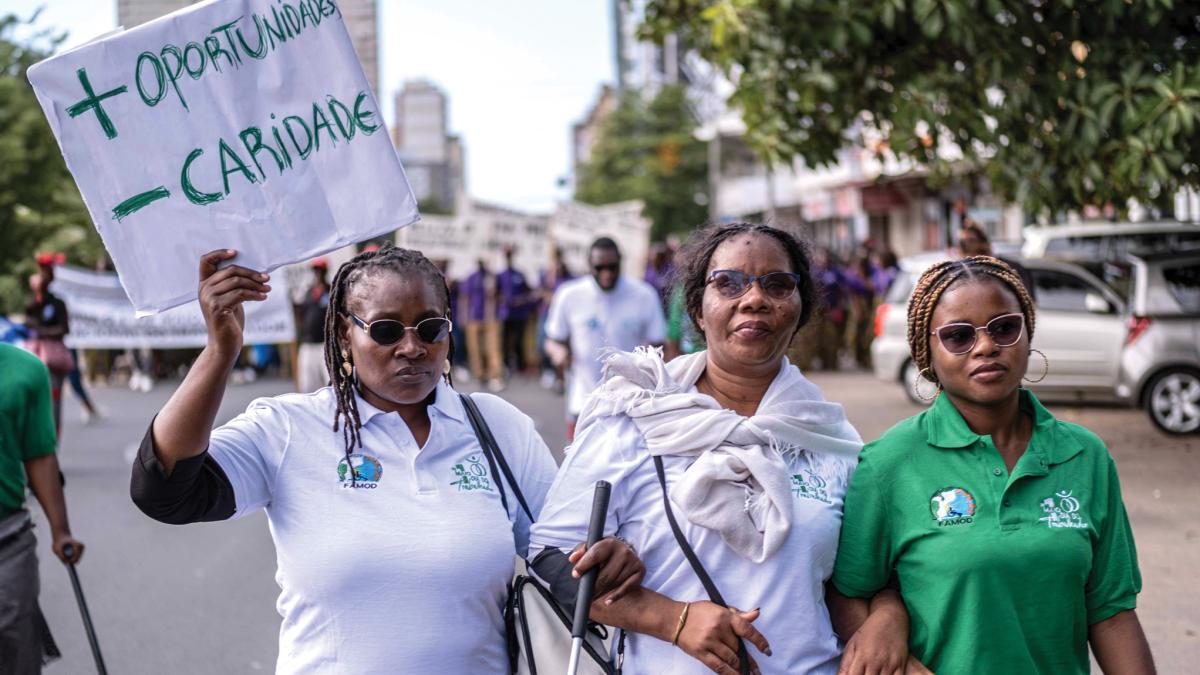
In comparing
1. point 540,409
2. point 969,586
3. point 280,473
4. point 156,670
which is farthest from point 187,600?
point 540,409

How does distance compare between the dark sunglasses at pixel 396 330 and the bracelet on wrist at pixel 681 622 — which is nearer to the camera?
the bracelet on wrist at pixel 681 622

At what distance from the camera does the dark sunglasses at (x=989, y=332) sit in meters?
2.79

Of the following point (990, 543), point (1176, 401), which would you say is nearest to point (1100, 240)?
point (1176, 401)

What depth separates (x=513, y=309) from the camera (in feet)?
69.1

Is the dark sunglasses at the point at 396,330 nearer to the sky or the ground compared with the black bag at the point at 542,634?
nearer to the sky

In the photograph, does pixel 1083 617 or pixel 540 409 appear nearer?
pixel 1083 617

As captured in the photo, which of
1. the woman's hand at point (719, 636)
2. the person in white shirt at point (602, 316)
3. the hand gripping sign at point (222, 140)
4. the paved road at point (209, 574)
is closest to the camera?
the woman's hand at point (719, 636)

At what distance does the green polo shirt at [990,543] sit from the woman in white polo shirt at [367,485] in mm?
553

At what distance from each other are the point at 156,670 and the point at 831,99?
Answer: 6546 millimetres

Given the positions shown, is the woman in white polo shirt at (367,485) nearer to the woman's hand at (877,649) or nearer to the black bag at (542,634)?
the black bag at (542,634)

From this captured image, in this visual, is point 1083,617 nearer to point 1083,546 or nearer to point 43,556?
point 1083,546

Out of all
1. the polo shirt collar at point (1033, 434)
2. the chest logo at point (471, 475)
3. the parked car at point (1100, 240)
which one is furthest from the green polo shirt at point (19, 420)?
the parked car at point (1100, 240)

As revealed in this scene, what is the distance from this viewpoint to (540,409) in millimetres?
15992

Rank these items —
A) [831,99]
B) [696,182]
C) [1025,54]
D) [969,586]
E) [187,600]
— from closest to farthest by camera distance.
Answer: [969,586] → [187,600] → [1025,54] → [831,99] → [696,182]
